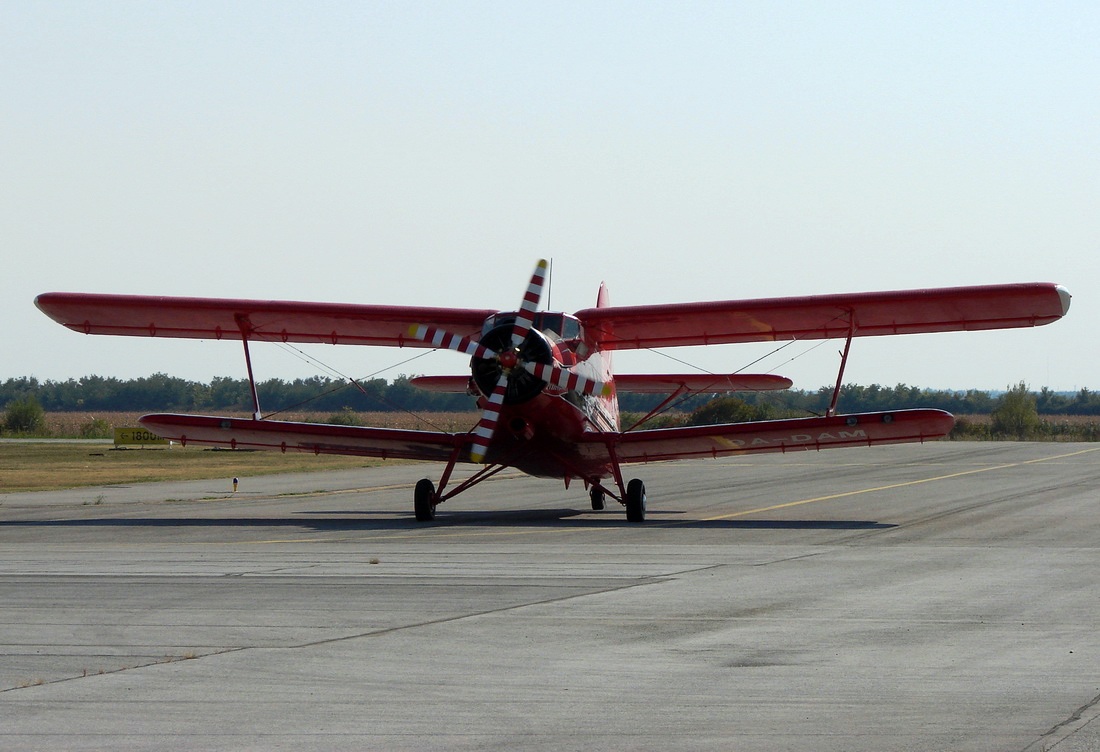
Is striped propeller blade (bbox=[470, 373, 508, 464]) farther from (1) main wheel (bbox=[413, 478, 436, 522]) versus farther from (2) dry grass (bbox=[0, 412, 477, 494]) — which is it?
(2) dry grass (bbox=[0, 412, 477, 494])

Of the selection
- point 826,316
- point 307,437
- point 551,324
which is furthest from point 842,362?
point 307,437

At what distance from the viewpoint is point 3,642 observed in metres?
9.00

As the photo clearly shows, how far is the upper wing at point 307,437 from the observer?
2045 cm

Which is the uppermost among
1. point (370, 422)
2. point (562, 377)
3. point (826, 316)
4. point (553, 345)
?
point (826, 316)

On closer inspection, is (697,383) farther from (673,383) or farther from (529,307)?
(529,307)

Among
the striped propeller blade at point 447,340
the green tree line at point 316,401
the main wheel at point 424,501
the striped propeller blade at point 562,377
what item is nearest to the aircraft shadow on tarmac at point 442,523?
the main wheel at point 424,501

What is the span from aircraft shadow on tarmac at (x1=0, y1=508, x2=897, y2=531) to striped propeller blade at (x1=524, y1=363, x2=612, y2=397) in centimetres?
213

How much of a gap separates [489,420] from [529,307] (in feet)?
5.72

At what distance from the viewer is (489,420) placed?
18.9 m

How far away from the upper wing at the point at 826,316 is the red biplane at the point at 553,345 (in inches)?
1.1

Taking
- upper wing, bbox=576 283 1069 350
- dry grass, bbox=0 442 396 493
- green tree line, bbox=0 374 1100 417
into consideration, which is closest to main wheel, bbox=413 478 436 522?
upper wing, bbox=576 283 1069 350

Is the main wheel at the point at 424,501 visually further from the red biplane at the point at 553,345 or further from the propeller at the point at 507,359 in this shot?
the propeller at the point at 507,359

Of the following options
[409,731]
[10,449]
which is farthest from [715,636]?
[10,449]

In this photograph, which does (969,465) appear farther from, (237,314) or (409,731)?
(409,731)
